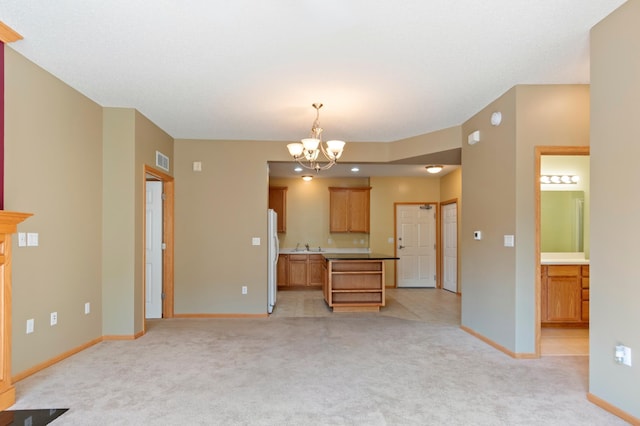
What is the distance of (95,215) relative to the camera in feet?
13.8

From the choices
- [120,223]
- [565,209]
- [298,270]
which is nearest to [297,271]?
[298,270]

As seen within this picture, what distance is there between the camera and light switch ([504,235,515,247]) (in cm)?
381

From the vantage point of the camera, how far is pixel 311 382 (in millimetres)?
3117

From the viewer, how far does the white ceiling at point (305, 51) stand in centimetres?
242

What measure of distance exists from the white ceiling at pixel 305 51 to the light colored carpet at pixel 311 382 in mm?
2607

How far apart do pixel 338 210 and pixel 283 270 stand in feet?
5.94

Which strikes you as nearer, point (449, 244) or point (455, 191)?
point (455, 191)

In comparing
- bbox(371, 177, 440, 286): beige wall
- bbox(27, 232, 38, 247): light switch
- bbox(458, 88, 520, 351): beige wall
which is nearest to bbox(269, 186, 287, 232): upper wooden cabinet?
bbox(371, 177, 440, 286): beige wall

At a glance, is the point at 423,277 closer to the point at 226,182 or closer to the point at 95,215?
the point at 226,182

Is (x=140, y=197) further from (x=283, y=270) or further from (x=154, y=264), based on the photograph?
(x=283, y=270)

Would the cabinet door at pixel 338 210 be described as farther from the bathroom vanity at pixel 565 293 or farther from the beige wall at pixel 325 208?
the bathroom vanity at pixel 565 293

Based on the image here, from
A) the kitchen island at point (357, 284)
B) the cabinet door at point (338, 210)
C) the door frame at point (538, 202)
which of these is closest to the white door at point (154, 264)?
the kitchen island at point (357, 284)

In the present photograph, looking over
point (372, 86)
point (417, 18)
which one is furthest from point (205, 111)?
point (417, 18)

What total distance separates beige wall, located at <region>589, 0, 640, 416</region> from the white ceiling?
0.24m
